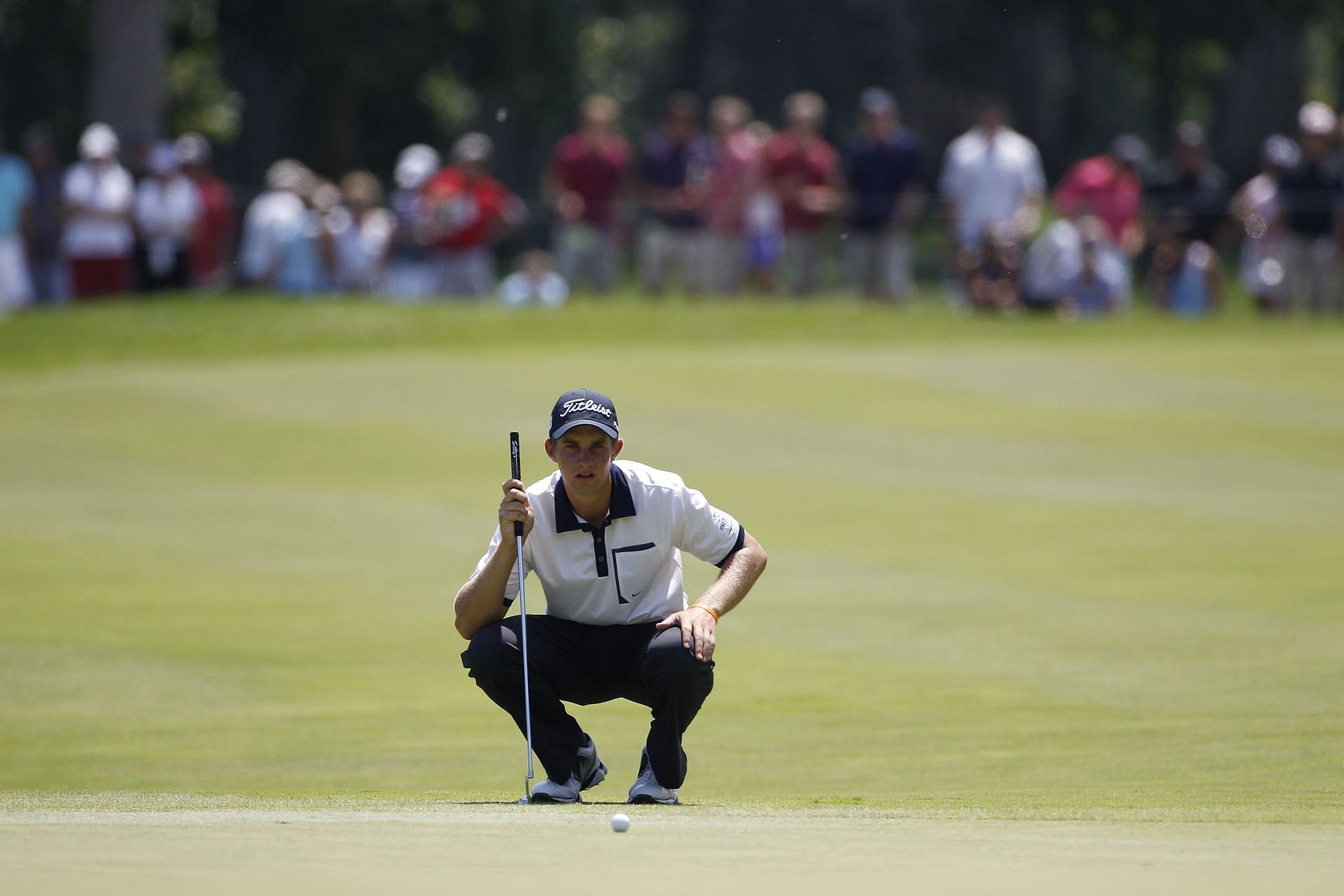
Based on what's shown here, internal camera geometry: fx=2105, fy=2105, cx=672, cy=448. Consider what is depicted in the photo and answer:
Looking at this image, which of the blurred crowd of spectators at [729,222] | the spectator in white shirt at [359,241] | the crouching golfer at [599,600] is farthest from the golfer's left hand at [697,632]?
the spectator in white shirt at [359,241]

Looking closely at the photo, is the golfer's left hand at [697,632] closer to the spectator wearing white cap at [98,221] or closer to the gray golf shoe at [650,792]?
the gray golf shoe at [650,792]

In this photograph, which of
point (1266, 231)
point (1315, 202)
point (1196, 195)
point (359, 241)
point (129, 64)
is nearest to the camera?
point (1315, 202)

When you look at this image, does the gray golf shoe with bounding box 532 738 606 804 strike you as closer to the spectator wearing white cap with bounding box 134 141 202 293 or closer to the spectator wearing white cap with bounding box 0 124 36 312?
the spectator wearing white cap with bounding box 0 124 36 312

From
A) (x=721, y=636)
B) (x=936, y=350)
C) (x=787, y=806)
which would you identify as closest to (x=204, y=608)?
(x=721, y=636)

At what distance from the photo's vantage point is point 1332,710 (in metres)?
8.81

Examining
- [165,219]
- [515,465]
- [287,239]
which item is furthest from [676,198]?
[515,465]

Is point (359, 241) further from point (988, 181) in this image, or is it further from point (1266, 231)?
point (1266, 231)

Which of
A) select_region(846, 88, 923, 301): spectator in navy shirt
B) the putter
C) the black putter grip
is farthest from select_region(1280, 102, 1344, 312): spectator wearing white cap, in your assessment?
the putter

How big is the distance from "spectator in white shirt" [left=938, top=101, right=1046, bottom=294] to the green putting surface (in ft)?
3.44

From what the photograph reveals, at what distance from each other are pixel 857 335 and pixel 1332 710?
1501 cm

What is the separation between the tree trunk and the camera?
28.6 metres

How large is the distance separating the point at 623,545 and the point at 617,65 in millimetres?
44680

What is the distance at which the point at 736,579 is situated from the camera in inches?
284

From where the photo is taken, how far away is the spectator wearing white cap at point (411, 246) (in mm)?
24422
